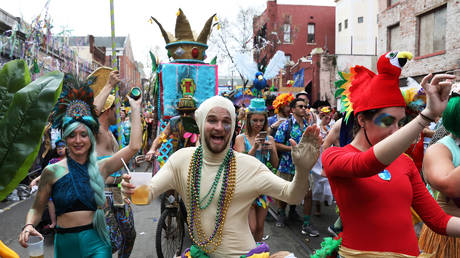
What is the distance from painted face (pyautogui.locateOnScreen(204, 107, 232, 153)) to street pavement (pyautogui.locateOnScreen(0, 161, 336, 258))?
10.3ft

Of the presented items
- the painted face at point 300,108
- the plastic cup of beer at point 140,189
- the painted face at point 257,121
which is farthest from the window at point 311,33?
the plastic cup of beer at point 140,189

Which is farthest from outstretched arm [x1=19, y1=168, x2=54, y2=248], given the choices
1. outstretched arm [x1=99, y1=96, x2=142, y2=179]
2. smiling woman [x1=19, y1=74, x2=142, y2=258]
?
outstretched arm [x1=99, y1=96, x2=142, y2=179]

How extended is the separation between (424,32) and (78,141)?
17774 millimetres

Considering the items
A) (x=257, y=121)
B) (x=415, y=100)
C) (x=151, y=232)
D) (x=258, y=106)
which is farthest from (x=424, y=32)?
(x=415, y=100)

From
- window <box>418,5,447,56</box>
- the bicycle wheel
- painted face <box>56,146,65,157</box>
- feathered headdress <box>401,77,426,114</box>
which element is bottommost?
the bicycle wheel

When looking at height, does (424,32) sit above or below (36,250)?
above

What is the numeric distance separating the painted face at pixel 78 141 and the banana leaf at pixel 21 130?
7.03 ft

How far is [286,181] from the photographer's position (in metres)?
2.20

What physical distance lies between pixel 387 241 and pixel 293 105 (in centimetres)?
443

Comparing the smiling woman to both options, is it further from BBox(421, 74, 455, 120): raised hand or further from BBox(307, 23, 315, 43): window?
BBox(307, 23, 315, 43): window

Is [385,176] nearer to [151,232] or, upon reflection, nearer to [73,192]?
[73,192]

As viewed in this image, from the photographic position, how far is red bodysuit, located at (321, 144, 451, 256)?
1915 mm

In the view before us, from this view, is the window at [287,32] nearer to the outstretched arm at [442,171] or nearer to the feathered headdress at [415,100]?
the feathered headdress at [415,100]

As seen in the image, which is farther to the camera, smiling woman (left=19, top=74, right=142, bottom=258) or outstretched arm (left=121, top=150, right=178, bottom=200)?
smiling woman (left=19, top=74, right=142, bottom=258)
